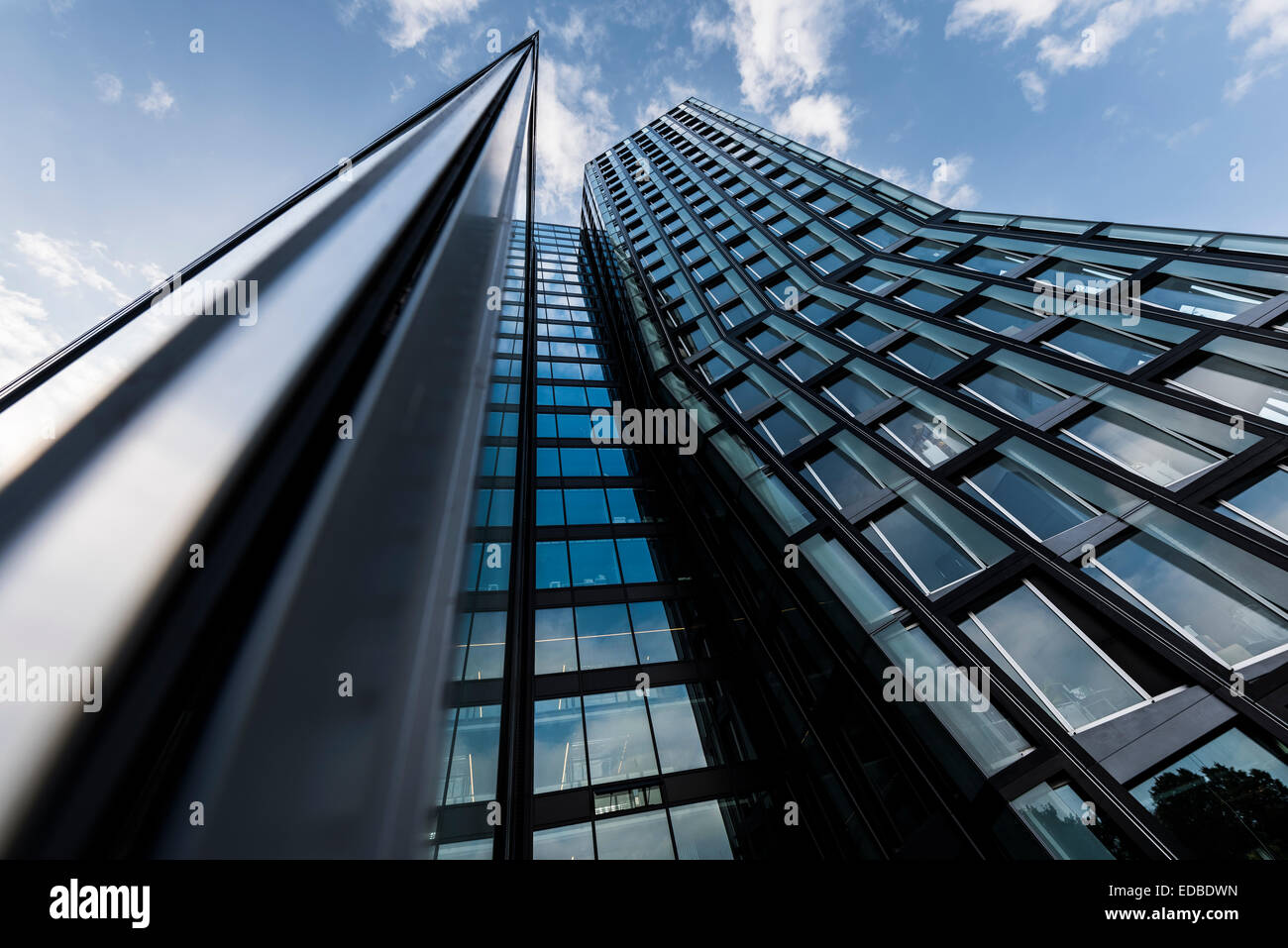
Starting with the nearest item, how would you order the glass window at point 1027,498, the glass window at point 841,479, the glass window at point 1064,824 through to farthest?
1. the glass window at point 1064,824
2. the glass window at point 1027,498
3. the glass window at point 841,479

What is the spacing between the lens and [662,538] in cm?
1606

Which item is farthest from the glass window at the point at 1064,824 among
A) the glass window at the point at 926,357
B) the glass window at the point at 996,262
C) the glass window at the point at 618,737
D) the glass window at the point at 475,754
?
the glass window at the point at 996,262

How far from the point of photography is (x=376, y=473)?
3.39 ft

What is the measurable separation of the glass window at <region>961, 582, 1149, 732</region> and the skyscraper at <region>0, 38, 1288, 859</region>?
5 centimetres

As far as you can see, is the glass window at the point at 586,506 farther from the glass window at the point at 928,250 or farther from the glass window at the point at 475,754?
the glass window at the point at 475,754

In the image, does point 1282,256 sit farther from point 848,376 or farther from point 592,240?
point 592,240

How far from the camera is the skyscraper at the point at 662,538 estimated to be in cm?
64

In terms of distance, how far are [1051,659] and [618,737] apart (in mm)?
7351

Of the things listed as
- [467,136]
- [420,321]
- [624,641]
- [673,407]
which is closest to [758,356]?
[673,407]

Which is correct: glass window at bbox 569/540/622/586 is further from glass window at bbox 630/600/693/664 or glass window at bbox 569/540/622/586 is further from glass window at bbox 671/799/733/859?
glass window at bbox 671/799/733/859

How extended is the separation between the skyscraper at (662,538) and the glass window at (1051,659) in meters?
0.05

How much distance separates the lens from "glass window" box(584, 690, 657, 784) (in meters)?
10.3

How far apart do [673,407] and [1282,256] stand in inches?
515

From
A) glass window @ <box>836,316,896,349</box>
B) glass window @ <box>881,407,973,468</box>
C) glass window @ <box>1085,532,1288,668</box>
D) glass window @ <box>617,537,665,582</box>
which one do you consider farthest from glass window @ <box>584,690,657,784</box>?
glass window @ <box>836,316,896,349</box>
